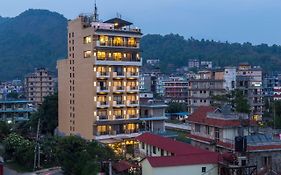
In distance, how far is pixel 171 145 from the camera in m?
34.9

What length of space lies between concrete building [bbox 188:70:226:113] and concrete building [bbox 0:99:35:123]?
29.2m

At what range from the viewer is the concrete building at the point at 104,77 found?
50500 mm

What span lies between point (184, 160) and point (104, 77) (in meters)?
23.1

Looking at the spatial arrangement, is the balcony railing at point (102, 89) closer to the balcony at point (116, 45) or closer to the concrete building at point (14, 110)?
the balcony at point (116, 45)

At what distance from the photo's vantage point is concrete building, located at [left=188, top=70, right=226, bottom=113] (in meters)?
72.5

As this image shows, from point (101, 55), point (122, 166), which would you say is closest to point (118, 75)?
point (101, 55)

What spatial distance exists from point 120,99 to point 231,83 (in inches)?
1049

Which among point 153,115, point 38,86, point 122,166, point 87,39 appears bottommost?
point 122,166

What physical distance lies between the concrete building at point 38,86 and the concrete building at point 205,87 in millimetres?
33846

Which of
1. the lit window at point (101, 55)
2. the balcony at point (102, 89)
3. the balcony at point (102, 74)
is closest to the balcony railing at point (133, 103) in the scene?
the balcony at point (102, 89)

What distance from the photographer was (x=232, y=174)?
29.4 meters

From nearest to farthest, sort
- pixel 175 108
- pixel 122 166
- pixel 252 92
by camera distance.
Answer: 1. pixel 122 166
2. pixel 252 92
3. pixel 175 108

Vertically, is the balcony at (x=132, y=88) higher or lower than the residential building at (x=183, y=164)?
higher

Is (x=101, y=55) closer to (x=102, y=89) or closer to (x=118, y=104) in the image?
(x=102, y=89)
